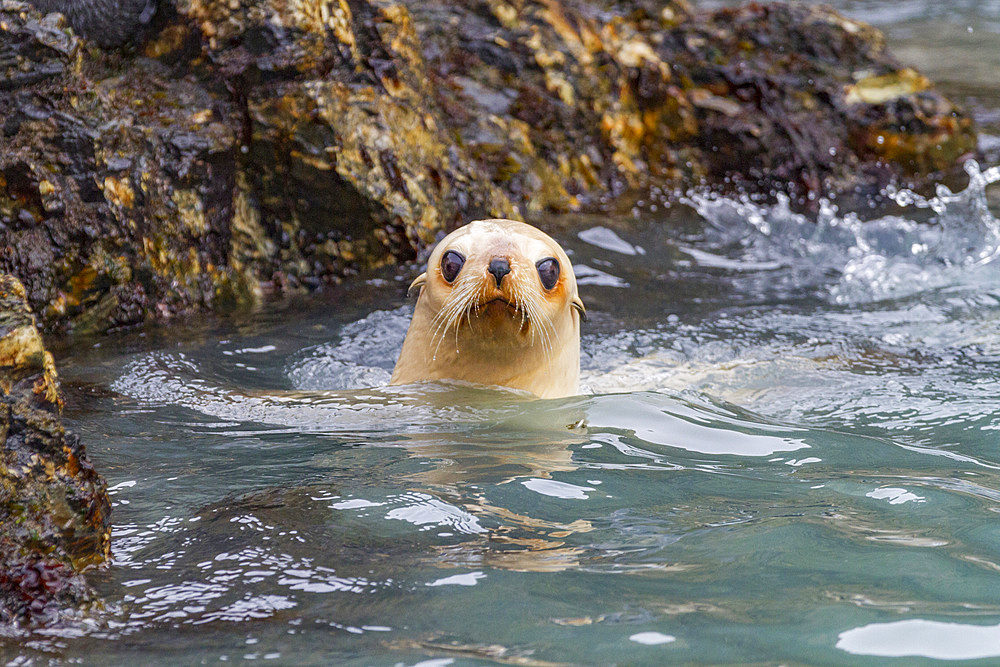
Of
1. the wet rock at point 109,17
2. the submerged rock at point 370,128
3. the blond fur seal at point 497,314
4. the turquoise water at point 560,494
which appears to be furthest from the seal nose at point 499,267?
the wet rock at point 109,17

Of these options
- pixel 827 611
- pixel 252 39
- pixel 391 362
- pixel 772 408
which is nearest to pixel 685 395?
pixel 772 408

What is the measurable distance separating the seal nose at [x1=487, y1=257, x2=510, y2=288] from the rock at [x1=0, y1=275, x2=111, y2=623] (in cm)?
162

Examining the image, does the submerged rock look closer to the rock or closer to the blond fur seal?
the blond fur seal

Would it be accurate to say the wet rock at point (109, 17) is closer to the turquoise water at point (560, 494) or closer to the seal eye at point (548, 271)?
the turquoise water at point (560, 494)

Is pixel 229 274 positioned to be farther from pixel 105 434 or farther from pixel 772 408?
pixel 772 408

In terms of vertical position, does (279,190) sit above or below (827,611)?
above

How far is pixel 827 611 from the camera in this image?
2.07 m

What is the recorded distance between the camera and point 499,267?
375cm

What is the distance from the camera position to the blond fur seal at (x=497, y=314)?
3.86 m

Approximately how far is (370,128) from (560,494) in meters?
3.80

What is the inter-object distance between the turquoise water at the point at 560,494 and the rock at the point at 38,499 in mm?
82

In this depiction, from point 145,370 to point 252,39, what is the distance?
2.34m

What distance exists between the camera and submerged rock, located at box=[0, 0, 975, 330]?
5.22 m

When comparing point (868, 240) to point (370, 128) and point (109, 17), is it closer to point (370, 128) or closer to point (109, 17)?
point (370, 128)
